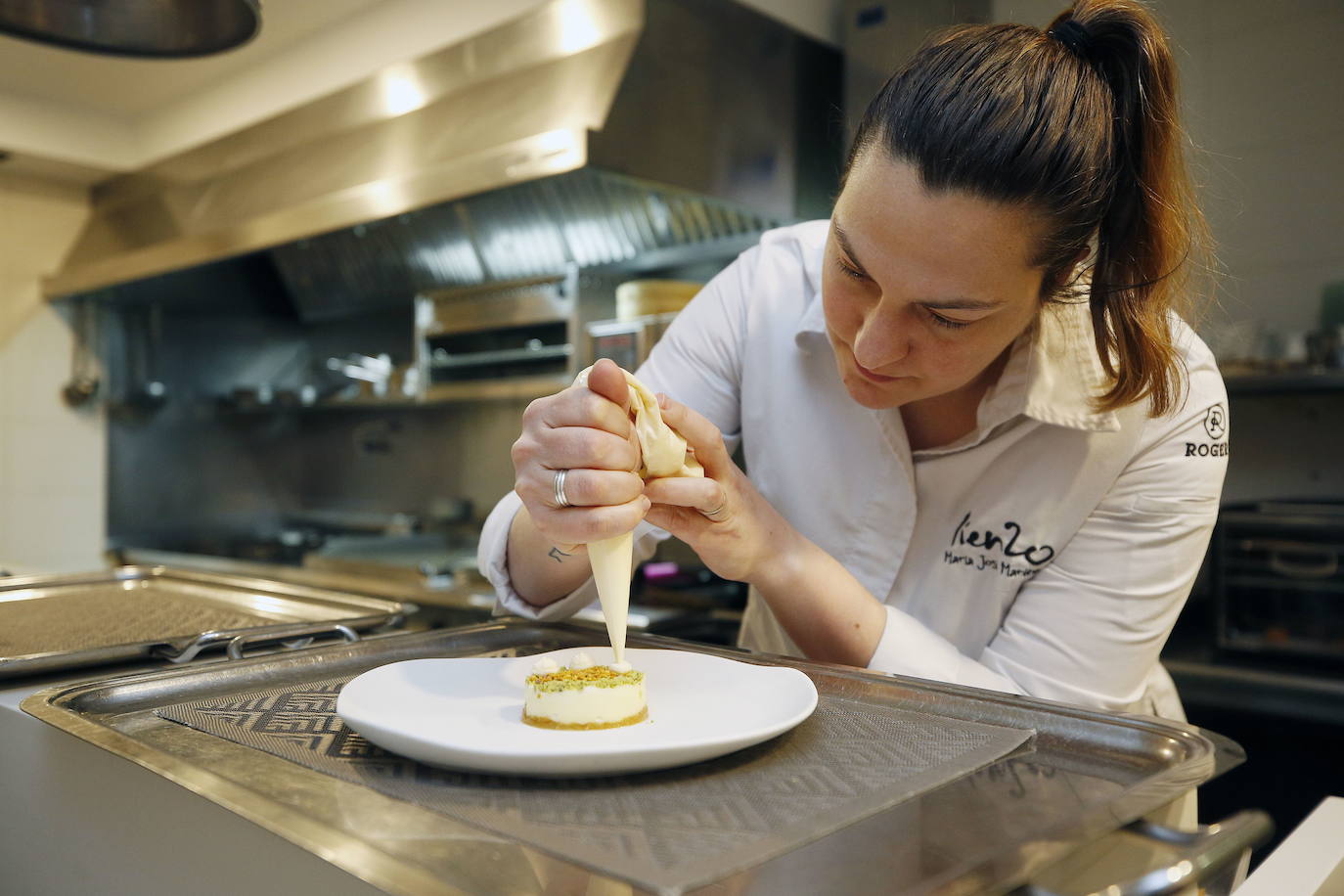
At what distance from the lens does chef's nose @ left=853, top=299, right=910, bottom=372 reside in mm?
960

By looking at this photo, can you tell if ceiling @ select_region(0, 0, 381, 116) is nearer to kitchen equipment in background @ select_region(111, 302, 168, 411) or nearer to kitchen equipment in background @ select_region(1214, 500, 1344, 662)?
kitchen equipment in background @ select_region(111, 302, 168, 411)

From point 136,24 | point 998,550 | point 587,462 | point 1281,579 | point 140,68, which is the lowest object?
point 1281,579

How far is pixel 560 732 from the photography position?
2.34 ft

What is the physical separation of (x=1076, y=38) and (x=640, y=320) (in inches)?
74.2

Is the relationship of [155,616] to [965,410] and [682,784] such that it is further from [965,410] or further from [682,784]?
[965,410]

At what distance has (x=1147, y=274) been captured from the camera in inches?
41.4

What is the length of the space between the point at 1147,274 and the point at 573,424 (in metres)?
0.66

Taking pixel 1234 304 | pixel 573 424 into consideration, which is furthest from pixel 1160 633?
pixel 1234 304

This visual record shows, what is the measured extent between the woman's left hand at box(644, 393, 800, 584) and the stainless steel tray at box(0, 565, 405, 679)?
1.30 feet

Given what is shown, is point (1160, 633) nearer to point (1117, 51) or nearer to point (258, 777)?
point (1117, 51)

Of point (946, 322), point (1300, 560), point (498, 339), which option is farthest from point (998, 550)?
point (498, 339)

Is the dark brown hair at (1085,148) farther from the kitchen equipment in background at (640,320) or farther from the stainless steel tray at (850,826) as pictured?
the kitchen equipment in background at (640,320)

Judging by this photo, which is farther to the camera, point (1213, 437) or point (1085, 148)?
point (1213, 437)

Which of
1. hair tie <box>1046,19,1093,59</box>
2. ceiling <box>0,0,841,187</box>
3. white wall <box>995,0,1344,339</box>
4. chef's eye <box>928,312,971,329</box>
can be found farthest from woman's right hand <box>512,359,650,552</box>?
ceiling <box>0,0,841,187</box>
